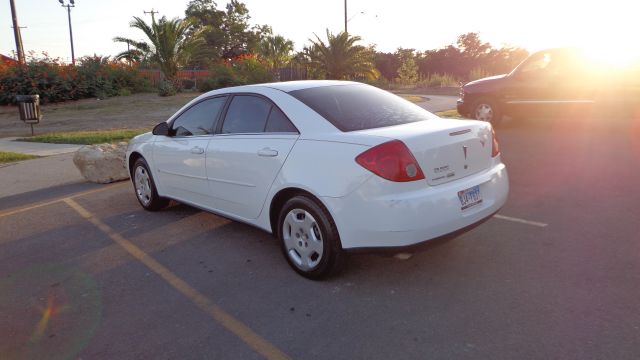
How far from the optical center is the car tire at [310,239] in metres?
3.62

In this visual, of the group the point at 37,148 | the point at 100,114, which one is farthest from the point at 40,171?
the point at 100,114

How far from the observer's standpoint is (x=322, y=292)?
3670mm

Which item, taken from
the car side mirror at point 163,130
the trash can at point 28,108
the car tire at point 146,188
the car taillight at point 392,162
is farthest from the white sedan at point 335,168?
the trash can at point 28,108

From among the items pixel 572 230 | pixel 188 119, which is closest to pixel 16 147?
pixel 188 119

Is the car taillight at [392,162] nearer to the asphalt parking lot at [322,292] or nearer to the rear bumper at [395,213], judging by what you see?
the rear bumper at [395,213]

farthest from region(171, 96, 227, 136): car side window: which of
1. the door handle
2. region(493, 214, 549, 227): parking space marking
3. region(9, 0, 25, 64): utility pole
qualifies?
region(9, 0, 25, 64): utility pole

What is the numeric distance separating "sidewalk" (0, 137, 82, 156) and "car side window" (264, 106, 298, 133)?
8168 mm

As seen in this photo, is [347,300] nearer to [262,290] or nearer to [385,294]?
[385,294]

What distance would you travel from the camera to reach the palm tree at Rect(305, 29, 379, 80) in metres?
28.6

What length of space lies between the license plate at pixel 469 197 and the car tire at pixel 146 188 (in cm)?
363

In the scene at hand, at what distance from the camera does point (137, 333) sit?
3227 mm

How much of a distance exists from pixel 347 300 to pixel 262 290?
2.22 ft

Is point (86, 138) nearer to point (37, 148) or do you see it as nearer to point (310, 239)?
point (37, 148)

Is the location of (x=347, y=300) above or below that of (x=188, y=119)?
below
